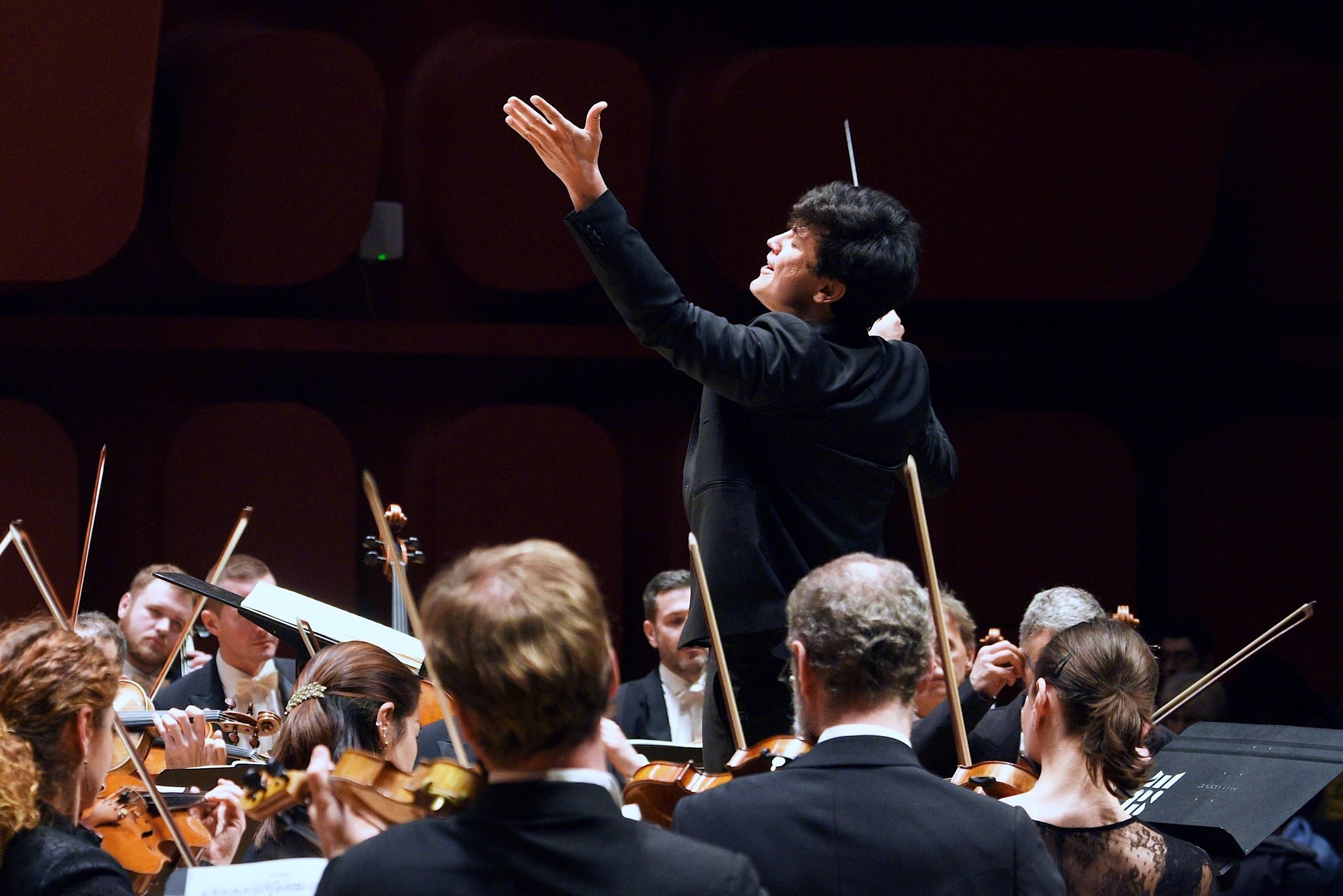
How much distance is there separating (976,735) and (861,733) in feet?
4.59

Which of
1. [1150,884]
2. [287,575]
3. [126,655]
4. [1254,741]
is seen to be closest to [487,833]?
[1150,884]

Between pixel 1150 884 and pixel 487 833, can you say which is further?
pixel 1150 884

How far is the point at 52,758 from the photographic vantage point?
204 centimetres

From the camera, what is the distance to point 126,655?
428cm

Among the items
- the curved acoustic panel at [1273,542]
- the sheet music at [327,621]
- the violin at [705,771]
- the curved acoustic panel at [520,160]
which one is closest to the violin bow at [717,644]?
the violin at [705,771]

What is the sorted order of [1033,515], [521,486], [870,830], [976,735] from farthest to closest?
1. [1033,515]
2. [521,486]
3. [976,735]
4. [870,830]

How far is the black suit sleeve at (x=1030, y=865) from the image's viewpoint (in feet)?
5.59

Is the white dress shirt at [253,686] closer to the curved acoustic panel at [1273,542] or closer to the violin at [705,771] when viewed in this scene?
the violin at [705,771]

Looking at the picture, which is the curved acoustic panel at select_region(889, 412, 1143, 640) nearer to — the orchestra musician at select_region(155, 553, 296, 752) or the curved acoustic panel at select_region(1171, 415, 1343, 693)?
the curved acoustic panel at select_region(1171, 415, 1343, 693)

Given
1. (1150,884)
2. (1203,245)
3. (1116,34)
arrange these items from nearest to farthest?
(1150,884)
(1203,245)
(1116,34)

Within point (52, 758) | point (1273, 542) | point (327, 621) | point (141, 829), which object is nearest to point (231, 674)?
point (327, 621)

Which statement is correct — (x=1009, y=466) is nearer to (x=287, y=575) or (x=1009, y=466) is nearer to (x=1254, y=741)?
(x=287, y=575)

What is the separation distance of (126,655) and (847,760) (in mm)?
3066

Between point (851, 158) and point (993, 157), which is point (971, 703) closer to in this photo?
point (851, 158)
